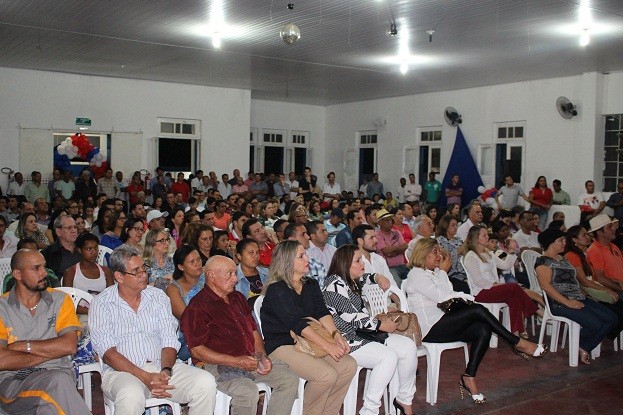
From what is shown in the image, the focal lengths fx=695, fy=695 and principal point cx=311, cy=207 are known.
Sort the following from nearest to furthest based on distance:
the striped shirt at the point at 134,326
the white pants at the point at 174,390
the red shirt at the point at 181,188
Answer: the white pants at the point at 174,390 < the striped shirt at the point at 134,326 < the red shirt at the point at 181,188

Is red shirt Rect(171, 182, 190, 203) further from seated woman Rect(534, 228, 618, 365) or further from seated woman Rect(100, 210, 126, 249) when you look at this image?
seated woman Rect(534, 228, 618, 365)

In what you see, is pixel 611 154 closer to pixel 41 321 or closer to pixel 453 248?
pixel 453 248

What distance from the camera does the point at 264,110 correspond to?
19.5 metres

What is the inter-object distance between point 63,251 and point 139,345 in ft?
7.00

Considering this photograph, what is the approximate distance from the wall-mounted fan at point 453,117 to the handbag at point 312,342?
42.9 feet

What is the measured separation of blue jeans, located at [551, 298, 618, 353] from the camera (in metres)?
5.91

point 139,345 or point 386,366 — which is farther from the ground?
point 139,345

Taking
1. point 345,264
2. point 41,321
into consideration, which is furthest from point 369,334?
point 41,321

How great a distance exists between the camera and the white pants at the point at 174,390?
3471 mm

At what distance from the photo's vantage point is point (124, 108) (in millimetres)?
15734

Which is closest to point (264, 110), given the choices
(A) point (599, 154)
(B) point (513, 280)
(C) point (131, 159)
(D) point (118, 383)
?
(C) point (131, 159)

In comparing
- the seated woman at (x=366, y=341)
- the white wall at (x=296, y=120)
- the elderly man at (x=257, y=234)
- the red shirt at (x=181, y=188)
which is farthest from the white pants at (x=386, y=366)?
the white wall at (x=296, y=120)

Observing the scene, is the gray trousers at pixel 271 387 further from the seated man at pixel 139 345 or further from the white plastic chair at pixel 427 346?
the white plastic chair at pixel 427 346

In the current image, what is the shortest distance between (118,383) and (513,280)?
4551 mm
